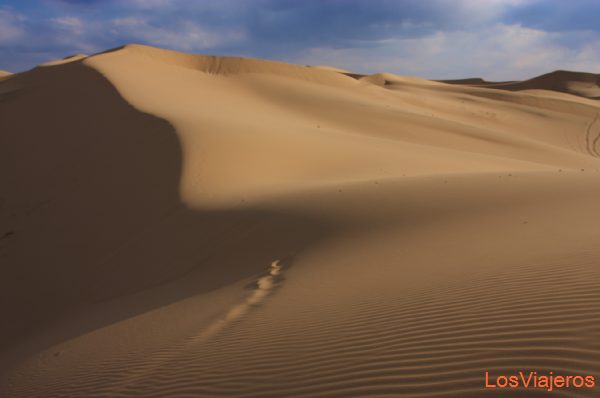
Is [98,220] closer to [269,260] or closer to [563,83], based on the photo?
[269,260]

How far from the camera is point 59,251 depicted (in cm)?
1039

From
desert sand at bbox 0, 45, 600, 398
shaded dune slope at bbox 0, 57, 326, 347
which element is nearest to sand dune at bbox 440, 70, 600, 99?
desert sand at bbox 0, 45, 600, 398

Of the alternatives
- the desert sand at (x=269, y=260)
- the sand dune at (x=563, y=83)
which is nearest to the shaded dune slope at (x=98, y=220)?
the desert sand at (x=269, y=260)

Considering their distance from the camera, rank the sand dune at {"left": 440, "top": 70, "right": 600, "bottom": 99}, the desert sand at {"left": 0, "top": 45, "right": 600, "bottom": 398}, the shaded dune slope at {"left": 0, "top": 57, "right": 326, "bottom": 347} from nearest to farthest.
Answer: the desert sand at {"left": 0, "top": 45, "right": 600, "bottom": 398}, the shaded dune slope at {"left": 0, "top": 57, "right": 326, "bottom": 347}, the sand dune at {"left": 440, "top": 70, "right": 600, "bottom": 99}

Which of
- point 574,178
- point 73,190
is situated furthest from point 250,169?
point 574,178

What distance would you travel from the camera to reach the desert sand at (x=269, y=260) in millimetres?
3643

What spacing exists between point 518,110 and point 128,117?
30.3m

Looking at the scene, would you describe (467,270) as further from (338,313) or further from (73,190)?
(73,190)

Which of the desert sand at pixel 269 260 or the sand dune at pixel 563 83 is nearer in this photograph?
the desert sand at pixel 269 260

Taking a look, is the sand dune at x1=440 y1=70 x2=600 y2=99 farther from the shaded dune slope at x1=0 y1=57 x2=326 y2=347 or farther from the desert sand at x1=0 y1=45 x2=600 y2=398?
the shaded dune slope at x1=0 y1=57 x2=326 y2=347

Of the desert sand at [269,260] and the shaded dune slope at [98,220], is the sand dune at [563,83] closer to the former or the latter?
the desert sand at [269,260]

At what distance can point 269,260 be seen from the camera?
25.5ft

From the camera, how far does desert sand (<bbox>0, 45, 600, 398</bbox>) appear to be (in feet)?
12.0

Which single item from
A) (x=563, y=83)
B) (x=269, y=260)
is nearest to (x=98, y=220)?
(x=269, y=260)
